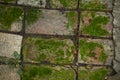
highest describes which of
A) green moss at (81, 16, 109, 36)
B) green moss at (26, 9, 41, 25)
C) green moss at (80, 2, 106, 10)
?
green moss at (80, 2, 106, 10)

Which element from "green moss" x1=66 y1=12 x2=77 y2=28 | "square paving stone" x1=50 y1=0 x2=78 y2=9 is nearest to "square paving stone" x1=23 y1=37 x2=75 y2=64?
"green moss" x1=66 y1=12 x2=77 y2=28

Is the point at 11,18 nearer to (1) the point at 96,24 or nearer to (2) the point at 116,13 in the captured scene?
(1) the point at 96,24

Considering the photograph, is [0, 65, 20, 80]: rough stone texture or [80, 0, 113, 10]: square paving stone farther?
[0, 65, 20, 80]: rough stone texture

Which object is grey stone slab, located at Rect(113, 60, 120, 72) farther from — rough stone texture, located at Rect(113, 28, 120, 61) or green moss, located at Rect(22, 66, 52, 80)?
green moss, located at Rect(22, 66, 52, 80)

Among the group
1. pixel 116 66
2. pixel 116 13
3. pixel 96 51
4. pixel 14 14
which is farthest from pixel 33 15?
pixel 116 66

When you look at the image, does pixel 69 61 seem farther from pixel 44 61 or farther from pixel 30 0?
pixel 30 0
